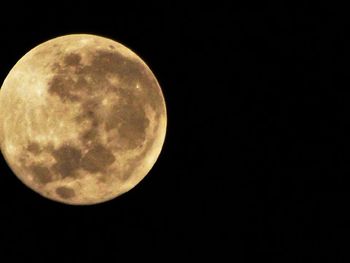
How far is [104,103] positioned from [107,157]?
85cm

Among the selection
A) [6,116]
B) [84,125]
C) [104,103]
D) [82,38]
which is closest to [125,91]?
[104,103]

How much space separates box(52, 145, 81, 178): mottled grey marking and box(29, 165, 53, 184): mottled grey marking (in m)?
0.20

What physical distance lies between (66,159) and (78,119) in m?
0.66

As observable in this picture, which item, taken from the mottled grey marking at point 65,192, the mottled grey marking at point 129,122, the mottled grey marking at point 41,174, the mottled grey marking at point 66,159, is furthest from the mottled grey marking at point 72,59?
the mottled grey marking at point 65,192

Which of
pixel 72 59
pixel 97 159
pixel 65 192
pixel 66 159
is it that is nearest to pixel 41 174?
pixel 65 192

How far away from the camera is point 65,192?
7.32 m

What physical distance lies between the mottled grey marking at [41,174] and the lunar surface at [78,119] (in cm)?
2

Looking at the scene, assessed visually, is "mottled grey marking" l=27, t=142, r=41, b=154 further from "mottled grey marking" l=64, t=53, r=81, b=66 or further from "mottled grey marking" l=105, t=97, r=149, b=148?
"mottled grey marking" l=64, t=53, r=81, b=66

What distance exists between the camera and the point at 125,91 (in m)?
7.05

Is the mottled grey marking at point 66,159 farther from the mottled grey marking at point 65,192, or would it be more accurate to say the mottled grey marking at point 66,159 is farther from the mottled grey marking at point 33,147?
the mottled grey marking at point 65,192

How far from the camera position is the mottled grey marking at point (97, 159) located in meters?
6.86

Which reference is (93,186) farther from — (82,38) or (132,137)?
(82,38)

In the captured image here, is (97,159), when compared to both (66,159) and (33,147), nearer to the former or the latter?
(66,159)

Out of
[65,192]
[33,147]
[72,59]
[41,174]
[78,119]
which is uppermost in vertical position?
[72,59]
